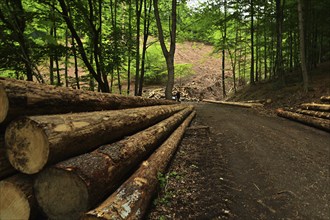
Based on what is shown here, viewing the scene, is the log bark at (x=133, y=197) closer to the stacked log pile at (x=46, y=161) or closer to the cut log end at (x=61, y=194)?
the stacked log pile at (x=46, y=161)

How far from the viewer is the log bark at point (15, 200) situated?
2.13 m

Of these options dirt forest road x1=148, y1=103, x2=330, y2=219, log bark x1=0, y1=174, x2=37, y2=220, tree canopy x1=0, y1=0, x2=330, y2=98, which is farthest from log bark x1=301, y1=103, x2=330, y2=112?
log bark x1=0, y1=174, x2=37, y2=220

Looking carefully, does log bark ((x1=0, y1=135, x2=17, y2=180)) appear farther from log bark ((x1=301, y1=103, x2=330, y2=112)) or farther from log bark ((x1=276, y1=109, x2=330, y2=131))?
log bark ((x1=301, y1=103, x2=330, y2=112))

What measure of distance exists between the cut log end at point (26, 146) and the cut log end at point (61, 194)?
0.15 m

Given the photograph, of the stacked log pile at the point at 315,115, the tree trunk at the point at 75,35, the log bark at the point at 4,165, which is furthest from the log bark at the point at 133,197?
the stacked log pile at the point at 315,115

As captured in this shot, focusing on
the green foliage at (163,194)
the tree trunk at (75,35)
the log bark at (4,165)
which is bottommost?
the green foliage at (163,194)

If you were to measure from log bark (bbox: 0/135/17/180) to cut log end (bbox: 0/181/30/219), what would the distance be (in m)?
0.20

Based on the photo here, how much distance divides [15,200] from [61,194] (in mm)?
448

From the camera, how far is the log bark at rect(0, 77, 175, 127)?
6.92ft

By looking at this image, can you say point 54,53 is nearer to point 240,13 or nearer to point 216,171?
point 216,171

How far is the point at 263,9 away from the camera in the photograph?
19969 mm

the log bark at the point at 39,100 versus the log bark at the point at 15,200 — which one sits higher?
the log bark at the point at 39,100

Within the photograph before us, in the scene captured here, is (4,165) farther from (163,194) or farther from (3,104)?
(163,194)

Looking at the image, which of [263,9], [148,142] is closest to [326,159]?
[148,142]
